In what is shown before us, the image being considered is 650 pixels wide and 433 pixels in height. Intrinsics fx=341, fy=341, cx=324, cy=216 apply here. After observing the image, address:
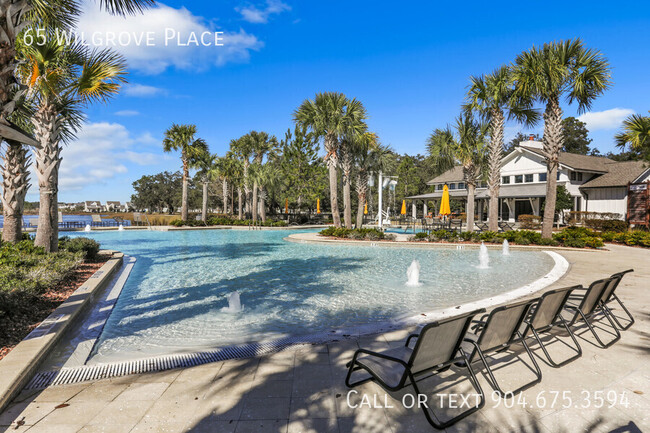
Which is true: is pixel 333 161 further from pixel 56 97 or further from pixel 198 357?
pixel 198 357

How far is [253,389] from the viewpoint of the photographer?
11.2 feet

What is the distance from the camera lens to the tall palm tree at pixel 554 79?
51.7ft

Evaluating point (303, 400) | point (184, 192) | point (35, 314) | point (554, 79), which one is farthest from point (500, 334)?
point (184, 192)

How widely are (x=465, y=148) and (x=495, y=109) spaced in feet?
9.01

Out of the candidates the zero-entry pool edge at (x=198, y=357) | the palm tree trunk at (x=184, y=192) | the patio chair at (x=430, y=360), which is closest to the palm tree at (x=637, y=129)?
the zero-entry pool edge at (x=198, y=357)

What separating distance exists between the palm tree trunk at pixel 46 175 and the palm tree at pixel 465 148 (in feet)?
63.6

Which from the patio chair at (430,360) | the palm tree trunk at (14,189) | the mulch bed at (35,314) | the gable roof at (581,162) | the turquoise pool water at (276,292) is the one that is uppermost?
the gable roof at (581,162)

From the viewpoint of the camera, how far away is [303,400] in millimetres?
3213

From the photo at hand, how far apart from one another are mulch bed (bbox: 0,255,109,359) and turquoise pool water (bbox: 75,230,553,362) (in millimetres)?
940

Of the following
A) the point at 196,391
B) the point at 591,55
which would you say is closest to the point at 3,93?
the point at 196,391

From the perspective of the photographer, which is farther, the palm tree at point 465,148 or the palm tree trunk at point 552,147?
the palm tree at point 465,148

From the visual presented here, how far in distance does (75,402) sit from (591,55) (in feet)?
69.5

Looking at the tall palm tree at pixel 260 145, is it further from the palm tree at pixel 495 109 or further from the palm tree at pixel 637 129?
the palm tree at pixel 637 129

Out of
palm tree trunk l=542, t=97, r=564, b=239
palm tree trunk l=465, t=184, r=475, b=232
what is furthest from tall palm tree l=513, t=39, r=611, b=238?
palm tree trunk l=465, t=184, r=475, b=232
